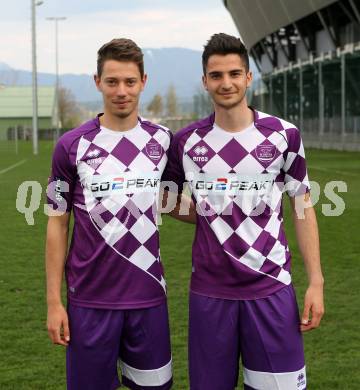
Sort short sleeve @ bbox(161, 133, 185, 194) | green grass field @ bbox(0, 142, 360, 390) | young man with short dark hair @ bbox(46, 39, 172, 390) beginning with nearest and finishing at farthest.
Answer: young man with short dark hair @ bbox(46, 39, 172, 390) < short sleeve @ bbox(161, 133, 185, 194) < green grass field @ bbox(0, 142, 360, 390)

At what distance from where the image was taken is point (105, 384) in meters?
3.37

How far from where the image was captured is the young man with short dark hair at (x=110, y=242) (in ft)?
10.8

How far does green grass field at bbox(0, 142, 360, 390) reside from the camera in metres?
5.16

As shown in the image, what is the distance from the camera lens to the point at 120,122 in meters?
3.35

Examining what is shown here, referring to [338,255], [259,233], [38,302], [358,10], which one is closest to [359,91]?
[358,10]

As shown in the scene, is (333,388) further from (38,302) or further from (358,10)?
(358,10)

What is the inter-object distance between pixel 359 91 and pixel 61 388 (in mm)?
34572

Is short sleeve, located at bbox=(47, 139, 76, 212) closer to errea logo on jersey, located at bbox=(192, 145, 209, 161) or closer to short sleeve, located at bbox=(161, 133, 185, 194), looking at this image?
short sleeve, located at bbox=(161, 133, 185, 194)

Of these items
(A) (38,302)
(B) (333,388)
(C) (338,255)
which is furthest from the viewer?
(C) (338,255)

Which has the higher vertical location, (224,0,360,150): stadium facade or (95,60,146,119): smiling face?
(224,0,360,150): stadium facade

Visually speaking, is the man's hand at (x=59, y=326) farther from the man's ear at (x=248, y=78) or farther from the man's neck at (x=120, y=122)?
the man's ear at (x=248, y=78)

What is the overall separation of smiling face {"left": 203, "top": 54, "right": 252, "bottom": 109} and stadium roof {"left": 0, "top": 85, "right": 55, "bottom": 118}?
97197 millimetres

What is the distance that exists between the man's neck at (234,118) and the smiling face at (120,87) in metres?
0.37

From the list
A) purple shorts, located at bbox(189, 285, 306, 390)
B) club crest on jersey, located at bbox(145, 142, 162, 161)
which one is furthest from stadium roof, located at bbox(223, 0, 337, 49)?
purple shorts, located at bbox(189, 285, 306, 390)
